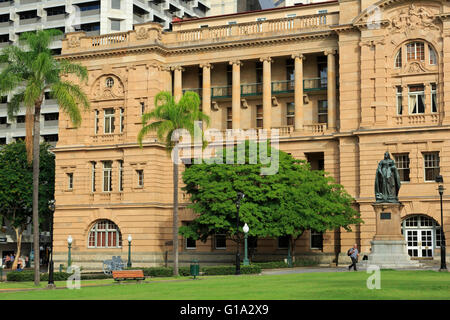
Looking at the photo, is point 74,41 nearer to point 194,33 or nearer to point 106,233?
point 194,33

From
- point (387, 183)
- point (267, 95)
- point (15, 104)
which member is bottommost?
point (387, 183)

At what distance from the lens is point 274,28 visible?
69375 millimetres

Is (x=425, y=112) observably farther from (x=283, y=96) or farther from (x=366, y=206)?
(x=283, y=96)

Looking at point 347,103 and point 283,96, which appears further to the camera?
point 283,96

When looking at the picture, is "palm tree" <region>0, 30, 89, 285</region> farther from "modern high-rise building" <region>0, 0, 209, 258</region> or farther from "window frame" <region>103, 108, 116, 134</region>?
"modern high-rise building" <region>0, 0, 209, 258</region>

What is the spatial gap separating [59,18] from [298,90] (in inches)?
2122

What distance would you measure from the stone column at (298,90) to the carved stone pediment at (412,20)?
903cm

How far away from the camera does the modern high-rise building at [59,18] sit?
106438mm

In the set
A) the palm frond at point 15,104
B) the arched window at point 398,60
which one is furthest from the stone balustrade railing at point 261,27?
the palm frond at point 15,104

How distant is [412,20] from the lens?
6259 cm

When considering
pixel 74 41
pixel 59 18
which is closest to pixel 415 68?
pixel 74 41

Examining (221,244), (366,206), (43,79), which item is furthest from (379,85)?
(43,79)

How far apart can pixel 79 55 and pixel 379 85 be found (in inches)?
1190

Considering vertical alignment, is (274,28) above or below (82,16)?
below
